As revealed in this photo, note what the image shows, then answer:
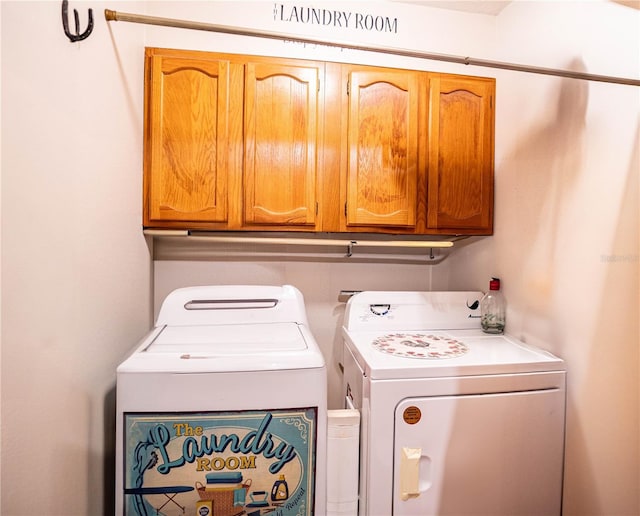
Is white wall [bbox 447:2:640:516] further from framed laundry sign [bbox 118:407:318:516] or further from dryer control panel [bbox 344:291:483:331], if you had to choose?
framed laundry sign [bbox 118:407:318:516]

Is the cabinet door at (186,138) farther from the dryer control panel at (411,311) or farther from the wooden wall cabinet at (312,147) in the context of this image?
the dryer control panel at (411,311)

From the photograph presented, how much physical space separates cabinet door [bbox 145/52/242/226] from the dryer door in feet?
4.20

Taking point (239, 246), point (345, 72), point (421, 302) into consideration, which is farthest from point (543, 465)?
point (345, 72)

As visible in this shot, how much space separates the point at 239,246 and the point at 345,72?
3.64ft

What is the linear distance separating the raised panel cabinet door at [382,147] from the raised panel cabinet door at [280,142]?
0.20 metres

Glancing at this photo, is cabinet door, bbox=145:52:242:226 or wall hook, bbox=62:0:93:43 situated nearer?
wall hook, bbox=62:0:93:43

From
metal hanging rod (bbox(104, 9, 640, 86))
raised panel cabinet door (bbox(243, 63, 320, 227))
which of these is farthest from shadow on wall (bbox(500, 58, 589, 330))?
raised panel cabinet door (bbox(243, 63, 320, 227))

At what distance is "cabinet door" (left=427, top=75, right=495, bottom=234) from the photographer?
1.72 metres

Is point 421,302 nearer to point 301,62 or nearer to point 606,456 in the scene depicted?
point 606,456

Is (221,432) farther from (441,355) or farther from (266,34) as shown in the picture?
(266,34)

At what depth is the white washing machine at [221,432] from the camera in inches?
39.4

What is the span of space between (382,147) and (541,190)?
760 mm

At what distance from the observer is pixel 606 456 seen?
3.89 ft

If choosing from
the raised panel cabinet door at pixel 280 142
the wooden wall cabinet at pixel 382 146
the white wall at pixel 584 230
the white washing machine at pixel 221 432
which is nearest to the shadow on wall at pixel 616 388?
the white wall at pixel 584 230
